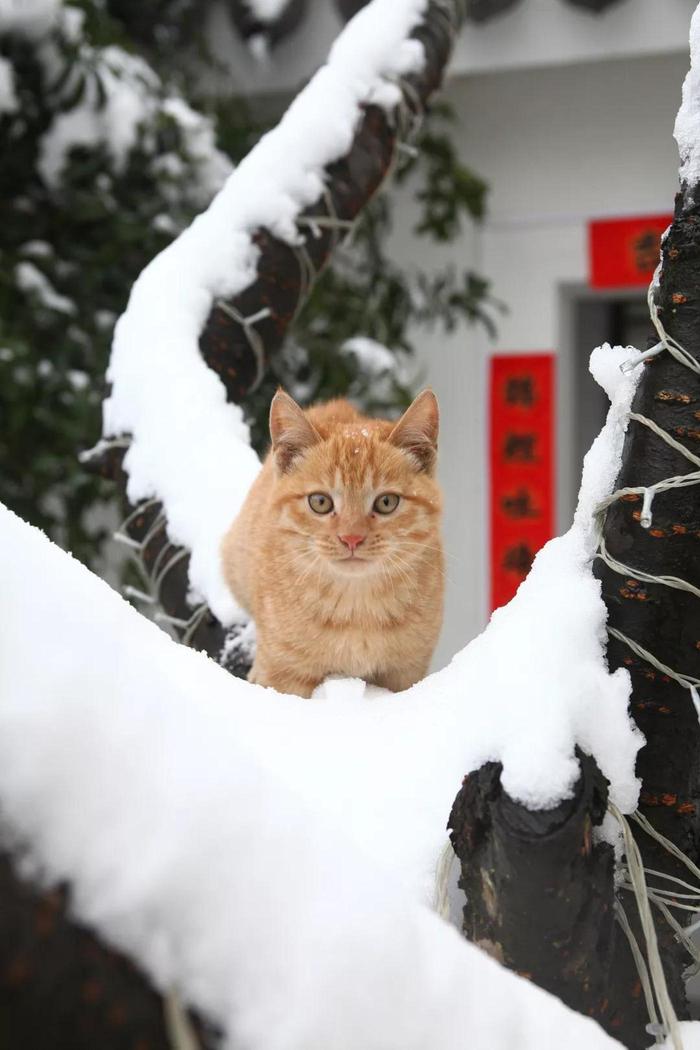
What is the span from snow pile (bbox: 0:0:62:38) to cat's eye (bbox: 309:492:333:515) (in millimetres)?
1375

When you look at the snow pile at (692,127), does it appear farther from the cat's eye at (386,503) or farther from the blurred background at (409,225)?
the blurred background at (409,225)

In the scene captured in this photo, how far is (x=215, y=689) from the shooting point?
0.56 metres

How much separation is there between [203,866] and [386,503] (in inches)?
26.5

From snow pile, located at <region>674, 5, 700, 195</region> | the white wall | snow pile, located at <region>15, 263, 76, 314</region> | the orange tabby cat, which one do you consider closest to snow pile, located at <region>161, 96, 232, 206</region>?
snow pile, located at <region>15, 263, 76, 314</region>

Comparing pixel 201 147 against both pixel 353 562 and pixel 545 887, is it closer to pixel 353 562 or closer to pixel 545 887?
pixel 353 562

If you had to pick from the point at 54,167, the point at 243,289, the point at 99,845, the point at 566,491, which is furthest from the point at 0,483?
the point at 99,845

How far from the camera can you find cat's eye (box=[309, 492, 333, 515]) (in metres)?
0.94

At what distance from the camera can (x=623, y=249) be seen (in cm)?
264

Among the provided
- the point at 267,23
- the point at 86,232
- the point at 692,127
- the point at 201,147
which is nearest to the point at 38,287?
the point at 86,232

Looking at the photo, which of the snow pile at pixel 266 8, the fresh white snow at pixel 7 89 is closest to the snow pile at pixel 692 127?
the fresh white snow at pixel 7 89

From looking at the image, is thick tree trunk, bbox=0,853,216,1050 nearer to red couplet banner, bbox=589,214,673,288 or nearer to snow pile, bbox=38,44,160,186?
snow pile, bbox=38,44,160,186

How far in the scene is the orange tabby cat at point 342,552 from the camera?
0.86 metres

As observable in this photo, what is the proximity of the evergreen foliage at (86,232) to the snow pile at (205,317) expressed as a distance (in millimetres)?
866

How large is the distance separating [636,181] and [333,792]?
2470 mm
